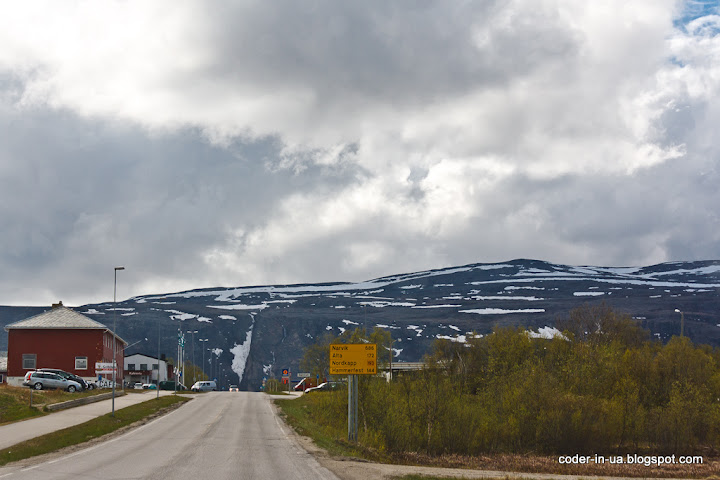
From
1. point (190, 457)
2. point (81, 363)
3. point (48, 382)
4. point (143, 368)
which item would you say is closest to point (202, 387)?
point (81, 363)

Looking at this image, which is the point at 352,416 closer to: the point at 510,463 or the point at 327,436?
the point at 327,436

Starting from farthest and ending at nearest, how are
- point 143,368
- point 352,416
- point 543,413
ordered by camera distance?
point 143,368, point 543,413, point 352,416

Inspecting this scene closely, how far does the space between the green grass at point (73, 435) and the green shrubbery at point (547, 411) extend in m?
13.1

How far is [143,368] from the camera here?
153125mm

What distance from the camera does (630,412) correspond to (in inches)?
1853

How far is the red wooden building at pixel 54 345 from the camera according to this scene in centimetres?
9038

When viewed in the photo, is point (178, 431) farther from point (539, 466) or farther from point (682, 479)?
point (682, 479)

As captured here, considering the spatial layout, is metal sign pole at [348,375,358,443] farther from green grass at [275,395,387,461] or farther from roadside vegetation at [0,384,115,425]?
roadside vegetation at [0,384,115,425]

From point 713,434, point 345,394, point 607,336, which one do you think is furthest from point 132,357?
point 713,434

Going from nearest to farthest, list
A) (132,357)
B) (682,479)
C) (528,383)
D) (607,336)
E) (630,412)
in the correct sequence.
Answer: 1. (682,479)
2. (528,383)
3. (630,412)
4. (607,336)
5. (132,357)

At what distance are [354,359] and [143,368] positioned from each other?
12405cm

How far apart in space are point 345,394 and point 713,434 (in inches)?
877

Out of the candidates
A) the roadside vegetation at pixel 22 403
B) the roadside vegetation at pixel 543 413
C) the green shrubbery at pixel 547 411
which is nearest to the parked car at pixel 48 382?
the roadside vegetation at pixel 22 403

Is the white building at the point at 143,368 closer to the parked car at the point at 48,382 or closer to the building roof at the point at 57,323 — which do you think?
the building roof at the point at 57,323
